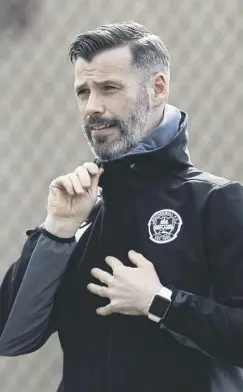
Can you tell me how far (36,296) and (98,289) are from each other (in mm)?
133

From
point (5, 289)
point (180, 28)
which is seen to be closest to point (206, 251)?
point (5, 289)

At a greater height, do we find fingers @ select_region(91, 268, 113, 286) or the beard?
the beard

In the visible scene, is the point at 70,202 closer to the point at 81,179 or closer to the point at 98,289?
the point at 81,179

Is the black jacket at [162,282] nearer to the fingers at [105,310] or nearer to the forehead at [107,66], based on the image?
the fingers at [105,310]

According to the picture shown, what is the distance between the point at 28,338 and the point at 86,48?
0.56 m

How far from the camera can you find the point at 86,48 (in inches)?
60.6

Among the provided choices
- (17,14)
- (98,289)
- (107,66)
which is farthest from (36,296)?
(17,14)

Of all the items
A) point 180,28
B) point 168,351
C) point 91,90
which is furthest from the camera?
point 180,28

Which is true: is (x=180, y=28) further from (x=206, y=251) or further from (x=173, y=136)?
(x=206, y=251)

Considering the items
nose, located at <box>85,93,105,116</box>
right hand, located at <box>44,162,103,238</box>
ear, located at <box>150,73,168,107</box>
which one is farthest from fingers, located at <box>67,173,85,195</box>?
ear, located at <box>150,73,168,107</box>

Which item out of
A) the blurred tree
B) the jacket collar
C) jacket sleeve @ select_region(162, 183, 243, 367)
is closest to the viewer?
jacket sleeve @ select_region(162, 183, 243, 367)

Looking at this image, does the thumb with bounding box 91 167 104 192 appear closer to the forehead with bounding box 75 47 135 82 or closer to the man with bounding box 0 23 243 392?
the man with bounding box 0 23 243 392

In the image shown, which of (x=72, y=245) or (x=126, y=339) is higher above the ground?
(x=72, y=245)

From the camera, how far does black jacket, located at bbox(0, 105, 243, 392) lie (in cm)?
138
